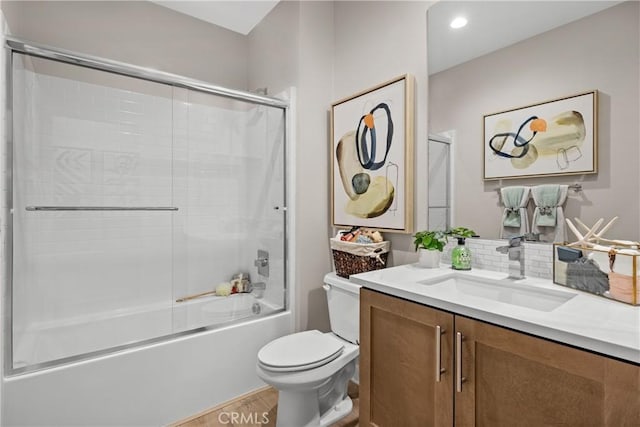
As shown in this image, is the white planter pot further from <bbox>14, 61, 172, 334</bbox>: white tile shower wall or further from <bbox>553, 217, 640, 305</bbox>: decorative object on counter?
<bbox>14, 61, 172, 334</bbox>: white tile shower wall

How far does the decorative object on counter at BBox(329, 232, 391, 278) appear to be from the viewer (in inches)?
69.1

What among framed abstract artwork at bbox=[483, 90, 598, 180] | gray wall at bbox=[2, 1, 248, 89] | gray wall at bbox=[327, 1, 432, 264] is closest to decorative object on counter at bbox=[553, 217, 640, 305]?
framed abstract artwork at bbox=[483, 90, 598, 180]

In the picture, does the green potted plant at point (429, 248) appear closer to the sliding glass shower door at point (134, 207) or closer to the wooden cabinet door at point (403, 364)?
the wooden cabinet door at point (403, 364)

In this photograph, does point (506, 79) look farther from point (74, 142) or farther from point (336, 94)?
point (74, 142)

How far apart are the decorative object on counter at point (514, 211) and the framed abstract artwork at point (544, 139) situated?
0.07 m

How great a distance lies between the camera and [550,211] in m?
1.24

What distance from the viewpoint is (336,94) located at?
86.3 inches

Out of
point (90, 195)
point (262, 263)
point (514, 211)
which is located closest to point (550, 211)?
point (514, 211)

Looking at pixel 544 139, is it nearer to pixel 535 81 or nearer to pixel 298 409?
pixel 535 81

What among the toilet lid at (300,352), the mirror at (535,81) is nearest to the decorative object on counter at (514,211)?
the mirror at (535,81)

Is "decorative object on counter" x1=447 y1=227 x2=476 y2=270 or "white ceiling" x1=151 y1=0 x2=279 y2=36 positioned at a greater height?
"white ceiling" x1=151 y1=0 x2=279 y2=36

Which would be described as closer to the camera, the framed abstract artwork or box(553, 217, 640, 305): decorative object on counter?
box(553, 217, 640, 305): decorative object on counter

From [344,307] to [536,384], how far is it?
1023 mm

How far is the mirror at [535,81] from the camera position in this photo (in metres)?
1.07
